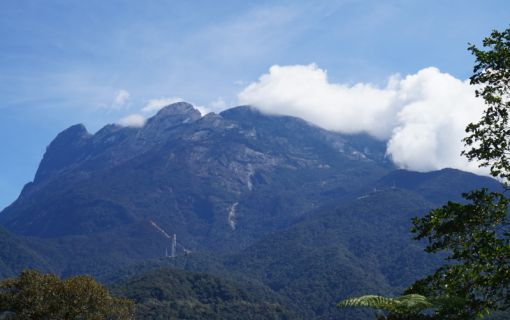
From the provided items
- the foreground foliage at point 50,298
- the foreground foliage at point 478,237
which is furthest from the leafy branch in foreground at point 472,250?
the foreground foliage at point 50,298

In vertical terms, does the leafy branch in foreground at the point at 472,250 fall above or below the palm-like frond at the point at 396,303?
above

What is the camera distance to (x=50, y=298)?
4772cm

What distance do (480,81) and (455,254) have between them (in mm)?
6140

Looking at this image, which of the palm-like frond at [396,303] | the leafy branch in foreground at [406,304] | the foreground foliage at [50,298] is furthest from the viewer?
the foreground foliage at [50,298]

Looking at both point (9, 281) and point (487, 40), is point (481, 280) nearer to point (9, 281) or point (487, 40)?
point (487, 40)

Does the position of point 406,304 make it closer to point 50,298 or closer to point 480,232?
point 480,232

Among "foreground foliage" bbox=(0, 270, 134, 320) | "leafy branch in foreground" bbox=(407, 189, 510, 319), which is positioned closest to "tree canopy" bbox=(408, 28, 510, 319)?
"leafy branch in foreground" bbox=(407, 189, 510, 319)

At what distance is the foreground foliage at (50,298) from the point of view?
4650cm

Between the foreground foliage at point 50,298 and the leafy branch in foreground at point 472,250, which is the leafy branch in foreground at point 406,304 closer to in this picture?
the leafy branch in foreground at point 472,250

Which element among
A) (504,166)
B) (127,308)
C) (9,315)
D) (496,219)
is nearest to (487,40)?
(504,166)

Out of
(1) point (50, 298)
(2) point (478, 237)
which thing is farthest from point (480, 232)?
(1) point (50, 298)

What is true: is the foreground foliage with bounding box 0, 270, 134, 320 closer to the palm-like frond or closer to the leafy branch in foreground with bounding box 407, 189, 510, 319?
the palm-like frond

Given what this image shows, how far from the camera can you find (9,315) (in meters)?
48.0

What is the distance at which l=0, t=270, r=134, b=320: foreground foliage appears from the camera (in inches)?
1831
